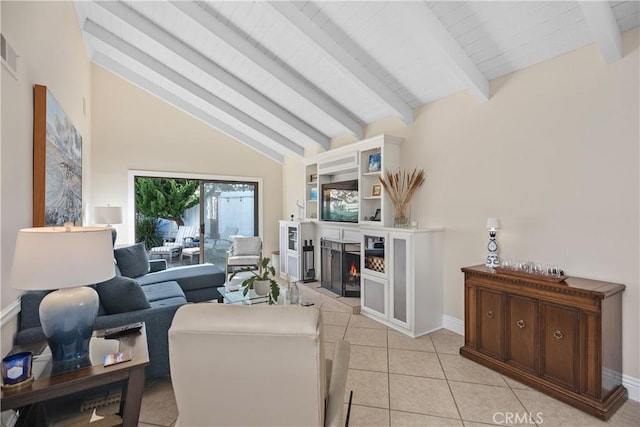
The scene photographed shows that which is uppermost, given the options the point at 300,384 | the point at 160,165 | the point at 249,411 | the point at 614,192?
the point at 160,165

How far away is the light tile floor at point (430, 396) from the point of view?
191cm

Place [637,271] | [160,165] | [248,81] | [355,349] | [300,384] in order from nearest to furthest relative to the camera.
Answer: [300,384], [637,271], [355,349], [248,81], [160,165]

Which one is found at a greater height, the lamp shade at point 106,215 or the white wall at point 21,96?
the white wall at point 21,96

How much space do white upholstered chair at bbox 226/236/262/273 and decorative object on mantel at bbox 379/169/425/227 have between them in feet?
8.79

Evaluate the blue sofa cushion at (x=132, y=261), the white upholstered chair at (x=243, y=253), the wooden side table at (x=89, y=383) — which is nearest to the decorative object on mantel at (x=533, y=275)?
the wooden side table at (x=89, y=383)

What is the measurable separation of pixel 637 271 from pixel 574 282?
0.38 metres

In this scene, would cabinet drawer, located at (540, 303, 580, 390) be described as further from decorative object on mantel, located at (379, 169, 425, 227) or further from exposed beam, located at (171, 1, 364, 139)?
exposed beam, located at (171, 1, 364, 139)

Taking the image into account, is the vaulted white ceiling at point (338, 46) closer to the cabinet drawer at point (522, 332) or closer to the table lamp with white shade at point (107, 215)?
the cabinet drawer at point (522, 332)

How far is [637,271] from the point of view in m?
2.09

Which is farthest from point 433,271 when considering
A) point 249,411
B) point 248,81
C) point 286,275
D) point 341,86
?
point 248,81

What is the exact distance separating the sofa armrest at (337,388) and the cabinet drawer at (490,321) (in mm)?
1611

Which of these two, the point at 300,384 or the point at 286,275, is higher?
the point at 300,384

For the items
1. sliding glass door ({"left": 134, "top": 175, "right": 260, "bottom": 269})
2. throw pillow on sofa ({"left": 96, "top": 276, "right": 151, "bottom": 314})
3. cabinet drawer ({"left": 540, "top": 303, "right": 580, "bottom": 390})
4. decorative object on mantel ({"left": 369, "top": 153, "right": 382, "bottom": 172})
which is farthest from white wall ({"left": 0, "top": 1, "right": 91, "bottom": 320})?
cabinet drawer ({"left": 540, "top": 303, "right": 580, "bottom": 390})

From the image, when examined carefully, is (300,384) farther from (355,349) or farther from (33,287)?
(355,349)
